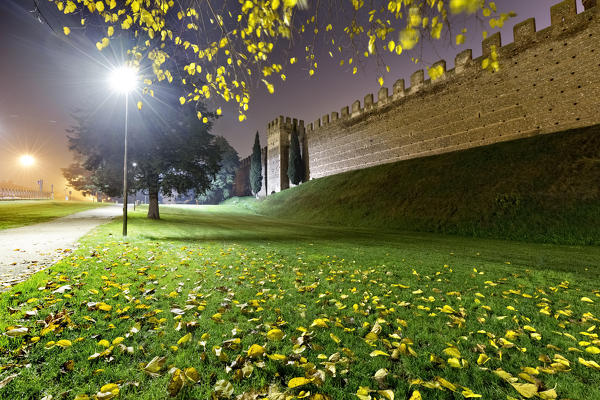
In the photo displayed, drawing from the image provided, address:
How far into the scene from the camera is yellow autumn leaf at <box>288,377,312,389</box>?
78.6 inches

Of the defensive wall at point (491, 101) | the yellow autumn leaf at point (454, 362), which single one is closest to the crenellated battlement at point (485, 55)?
the defensive wall at point (491, 101)

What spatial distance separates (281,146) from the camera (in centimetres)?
4675

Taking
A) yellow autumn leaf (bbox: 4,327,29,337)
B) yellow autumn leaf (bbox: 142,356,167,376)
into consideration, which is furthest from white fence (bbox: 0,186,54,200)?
yellow autumn leaf (bbox: 142,356,167,376)

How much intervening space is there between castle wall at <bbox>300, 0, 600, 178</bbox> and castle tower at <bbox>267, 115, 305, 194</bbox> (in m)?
12.9

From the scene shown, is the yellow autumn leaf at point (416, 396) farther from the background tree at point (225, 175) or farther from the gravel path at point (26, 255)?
the background tree at point (225, 175)

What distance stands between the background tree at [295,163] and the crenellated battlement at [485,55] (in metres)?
8.39

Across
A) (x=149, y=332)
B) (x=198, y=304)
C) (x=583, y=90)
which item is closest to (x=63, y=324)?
(x=149, y=332)

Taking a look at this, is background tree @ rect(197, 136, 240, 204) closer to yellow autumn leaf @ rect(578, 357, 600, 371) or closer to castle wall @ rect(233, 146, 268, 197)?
castle wall @ rect(233, 146, 268, 197)

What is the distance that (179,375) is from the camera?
207 cm

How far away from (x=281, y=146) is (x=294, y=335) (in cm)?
4540

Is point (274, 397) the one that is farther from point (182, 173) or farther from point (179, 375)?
point (182, 173)

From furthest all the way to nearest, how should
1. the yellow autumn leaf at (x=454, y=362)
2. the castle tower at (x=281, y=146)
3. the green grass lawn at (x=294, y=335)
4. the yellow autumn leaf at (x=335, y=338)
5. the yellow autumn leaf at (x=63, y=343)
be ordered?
the castle tower at (x=281, y=146) → the yellow autumn leaf at (x=335, y=338) → the yellow autumn leaf at (x=63, y=343) → the yellow autumn leaf at (x=454, y=362) → the green grass lawn at (x=294, y=335)

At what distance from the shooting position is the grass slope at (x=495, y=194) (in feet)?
43.8

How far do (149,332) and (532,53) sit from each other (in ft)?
95.0
